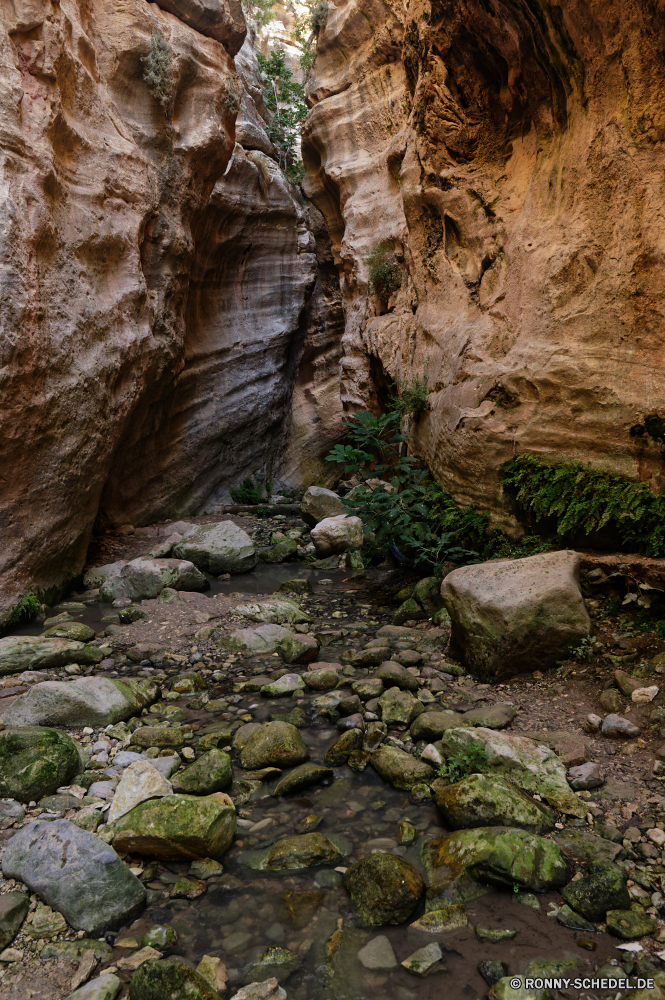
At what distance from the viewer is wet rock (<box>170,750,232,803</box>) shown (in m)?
2.94

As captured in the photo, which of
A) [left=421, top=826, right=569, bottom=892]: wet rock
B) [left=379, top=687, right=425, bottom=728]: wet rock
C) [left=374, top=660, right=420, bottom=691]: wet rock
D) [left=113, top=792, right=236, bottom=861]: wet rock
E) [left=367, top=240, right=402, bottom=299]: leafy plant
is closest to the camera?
[left=421, top=826, right=569, bottom=892]: wet rock

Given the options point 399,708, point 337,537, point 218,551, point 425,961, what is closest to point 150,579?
point 218,551

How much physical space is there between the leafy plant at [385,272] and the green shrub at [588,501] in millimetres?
6248

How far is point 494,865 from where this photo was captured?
229 centimetres

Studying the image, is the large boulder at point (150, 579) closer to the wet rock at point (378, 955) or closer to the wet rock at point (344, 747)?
the wet rock at point (344, 747)

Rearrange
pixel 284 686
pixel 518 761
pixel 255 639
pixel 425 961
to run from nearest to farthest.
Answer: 1. pixel 425 961
2. pixel 518 761
3. pixel 284 686
4. pixel 255 639

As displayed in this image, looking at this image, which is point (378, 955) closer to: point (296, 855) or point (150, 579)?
point (296, 855)

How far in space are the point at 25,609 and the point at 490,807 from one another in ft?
15.6

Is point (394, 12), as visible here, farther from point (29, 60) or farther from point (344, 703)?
point (344, 703)

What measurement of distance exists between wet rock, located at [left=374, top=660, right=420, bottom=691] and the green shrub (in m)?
1.68

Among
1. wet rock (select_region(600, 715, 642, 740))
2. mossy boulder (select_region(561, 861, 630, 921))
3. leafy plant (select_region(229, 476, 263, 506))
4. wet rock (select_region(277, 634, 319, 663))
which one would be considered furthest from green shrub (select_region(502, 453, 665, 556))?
leafy plant (select_region(229, 476, 263, 506))

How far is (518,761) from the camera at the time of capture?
2.95 meters

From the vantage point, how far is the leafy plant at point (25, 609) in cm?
546

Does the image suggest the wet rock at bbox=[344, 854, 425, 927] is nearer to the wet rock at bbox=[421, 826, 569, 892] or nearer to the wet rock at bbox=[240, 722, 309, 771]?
the wet rock at bbox=[421, 826, 569, 892]
